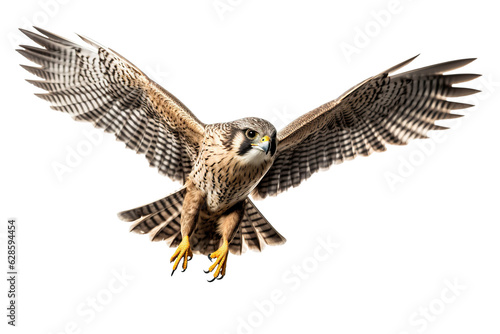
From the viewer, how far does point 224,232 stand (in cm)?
649

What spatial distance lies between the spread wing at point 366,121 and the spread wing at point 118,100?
0.97 m

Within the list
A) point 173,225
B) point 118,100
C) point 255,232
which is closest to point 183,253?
point 173,225

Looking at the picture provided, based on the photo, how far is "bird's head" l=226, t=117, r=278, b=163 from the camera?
5.80 metres

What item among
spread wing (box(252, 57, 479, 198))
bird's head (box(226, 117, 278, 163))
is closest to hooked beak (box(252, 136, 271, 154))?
bird's head (box(226, 117, 278, 163))

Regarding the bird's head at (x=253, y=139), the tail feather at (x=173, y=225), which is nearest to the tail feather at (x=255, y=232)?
the tail feather at (x=173, y=225)

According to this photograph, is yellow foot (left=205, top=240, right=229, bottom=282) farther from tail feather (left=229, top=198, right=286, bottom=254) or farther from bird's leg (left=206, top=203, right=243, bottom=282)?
tail feather (left=229, top=198, right=286, bottom=254)

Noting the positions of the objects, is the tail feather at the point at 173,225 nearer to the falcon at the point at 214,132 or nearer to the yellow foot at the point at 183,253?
the falcon at the point at 214,132

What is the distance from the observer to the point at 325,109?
6.35 meters

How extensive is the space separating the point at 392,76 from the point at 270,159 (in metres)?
1.52

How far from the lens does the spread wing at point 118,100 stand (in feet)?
20.9

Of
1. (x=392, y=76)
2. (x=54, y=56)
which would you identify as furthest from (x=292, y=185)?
(x=54, y=56)

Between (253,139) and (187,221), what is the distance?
1129mm

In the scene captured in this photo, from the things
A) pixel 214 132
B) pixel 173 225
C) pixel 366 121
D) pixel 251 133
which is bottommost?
pixel 366 121

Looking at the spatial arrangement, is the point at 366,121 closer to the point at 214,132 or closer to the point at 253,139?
the point at 253,139
